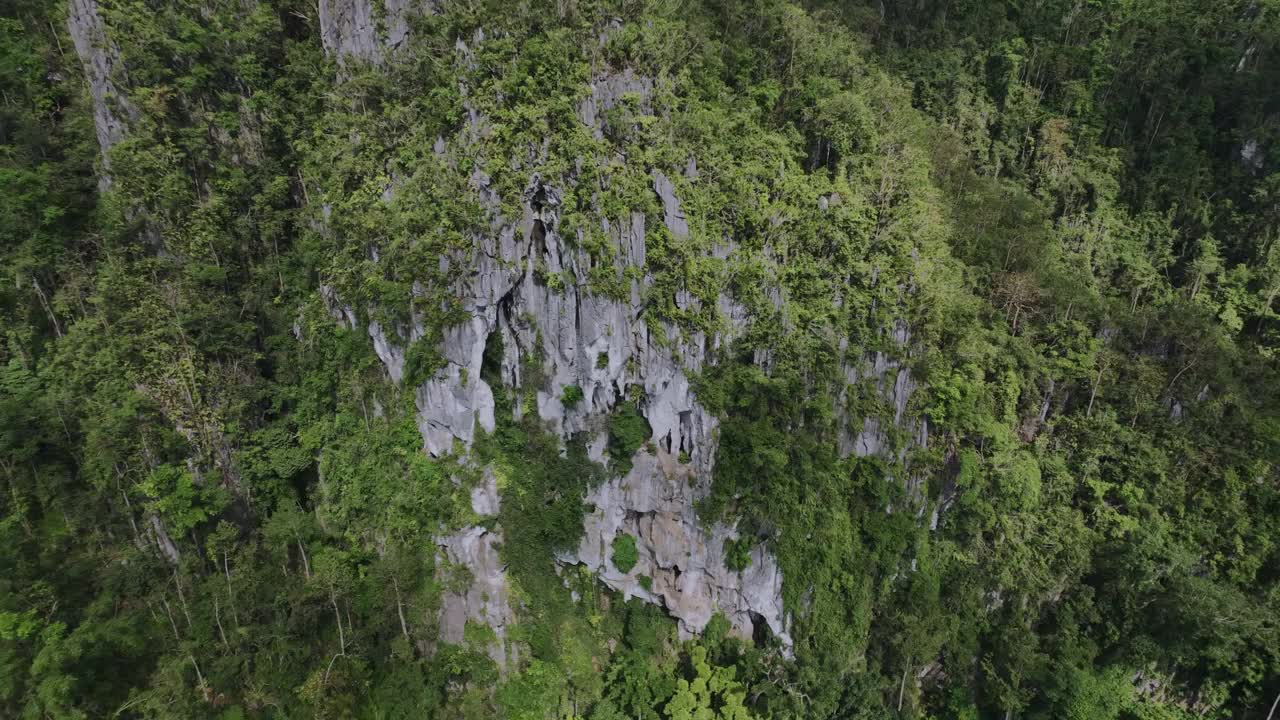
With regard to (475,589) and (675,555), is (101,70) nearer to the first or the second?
(475,589)

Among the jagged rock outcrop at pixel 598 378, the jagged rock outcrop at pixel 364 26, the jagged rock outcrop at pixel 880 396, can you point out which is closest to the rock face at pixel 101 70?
the jagged rock outcrop at pixel 364 26

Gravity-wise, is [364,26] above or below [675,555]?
above

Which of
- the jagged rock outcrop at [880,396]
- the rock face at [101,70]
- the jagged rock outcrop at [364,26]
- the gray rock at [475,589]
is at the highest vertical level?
the jagged rock outcrop at [364,26]

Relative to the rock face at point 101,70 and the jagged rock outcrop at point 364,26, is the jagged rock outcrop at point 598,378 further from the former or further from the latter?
the rock face at point 101,70

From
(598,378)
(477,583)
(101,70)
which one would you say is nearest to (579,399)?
(598,378)

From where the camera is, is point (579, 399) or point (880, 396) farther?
point (880, 396)

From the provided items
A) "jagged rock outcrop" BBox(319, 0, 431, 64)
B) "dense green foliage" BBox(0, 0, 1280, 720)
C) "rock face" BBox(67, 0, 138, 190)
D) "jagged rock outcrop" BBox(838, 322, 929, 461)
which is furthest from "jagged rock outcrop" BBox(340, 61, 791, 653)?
"rock face" BBox(67, 0, 138, 190)

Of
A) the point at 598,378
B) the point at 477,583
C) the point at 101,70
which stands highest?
the point at 101,70
